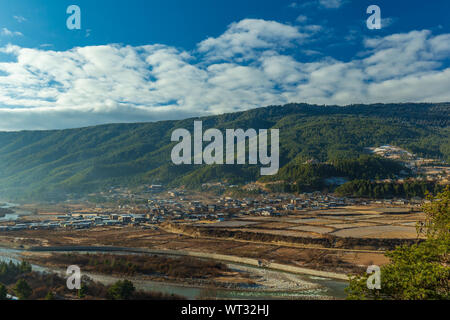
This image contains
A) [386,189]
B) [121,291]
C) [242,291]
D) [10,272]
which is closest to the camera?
[121,291]

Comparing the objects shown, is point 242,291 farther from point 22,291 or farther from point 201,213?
point 201,213

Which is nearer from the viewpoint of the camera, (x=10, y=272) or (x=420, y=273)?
(x=420, y=273)

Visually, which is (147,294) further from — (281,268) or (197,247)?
(197,247)

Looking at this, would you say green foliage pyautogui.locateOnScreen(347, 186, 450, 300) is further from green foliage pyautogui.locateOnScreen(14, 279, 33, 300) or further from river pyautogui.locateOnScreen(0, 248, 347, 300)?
green foliage pyautogui.locateOnScreen(14, 279, 33, 300)

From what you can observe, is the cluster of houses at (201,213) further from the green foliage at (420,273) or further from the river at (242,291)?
the green foliage at (420,273)

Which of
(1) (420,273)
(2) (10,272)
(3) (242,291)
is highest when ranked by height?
(1) (420,273)

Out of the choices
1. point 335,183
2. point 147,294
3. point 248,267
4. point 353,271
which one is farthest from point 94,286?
point 335,183

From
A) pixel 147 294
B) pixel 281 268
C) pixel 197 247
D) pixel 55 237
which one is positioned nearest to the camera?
pixel 147 294

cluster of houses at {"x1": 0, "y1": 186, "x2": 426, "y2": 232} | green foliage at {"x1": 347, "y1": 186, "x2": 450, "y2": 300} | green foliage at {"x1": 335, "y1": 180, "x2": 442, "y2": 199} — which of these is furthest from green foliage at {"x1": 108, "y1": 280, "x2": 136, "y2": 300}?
green foliage at {"x1": 335, "y1": 180, "x2": 442, "y2": 199}

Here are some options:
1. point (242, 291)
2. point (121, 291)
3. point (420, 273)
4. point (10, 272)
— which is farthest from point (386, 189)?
A: point (10, 272)
